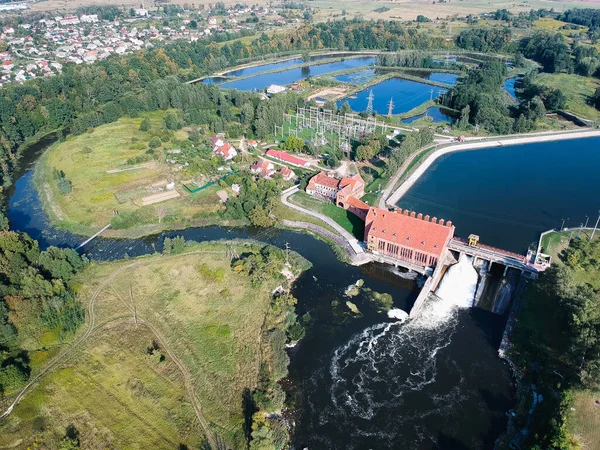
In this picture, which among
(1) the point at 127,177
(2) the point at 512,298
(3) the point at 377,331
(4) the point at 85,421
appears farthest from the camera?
(1) the point at 127,177

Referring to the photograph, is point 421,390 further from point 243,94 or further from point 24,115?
point 24,115

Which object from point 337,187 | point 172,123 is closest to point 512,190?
point 337,187

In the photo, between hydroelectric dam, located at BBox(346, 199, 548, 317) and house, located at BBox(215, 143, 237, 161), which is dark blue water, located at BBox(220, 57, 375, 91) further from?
hydroelectric dam, located at BBox(346, 199, 548, 317)

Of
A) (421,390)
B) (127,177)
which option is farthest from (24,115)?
(421,390)

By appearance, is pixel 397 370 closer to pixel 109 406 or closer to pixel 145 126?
pixel 109 406

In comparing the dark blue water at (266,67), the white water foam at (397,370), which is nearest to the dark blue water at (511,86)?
the dark blue water at (266,67)

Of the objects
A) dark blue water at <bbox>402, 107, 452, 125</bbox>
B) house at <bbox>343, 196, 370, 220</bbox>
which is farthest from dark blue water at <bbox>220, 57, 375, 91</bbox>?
house at <bbox>343, 196, 370, 220</bbox>
